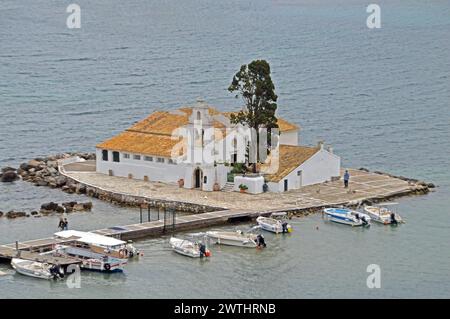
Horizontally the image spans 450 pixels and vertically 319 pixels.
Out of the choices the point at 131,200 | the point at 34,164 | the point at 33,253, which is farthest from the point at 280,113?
the point at 33,253

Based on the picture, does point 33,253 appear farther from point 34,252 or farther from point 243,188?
point 243,188

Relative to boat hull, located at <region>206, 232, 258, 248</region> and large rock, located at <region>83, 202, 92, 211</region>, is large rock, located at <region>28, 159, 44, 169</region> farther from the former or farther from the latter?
boat hull, located at <region>206, 232, 258, 248</region>

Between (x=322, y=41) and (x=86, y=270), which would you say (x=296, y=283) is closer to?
(x=86, y=270)

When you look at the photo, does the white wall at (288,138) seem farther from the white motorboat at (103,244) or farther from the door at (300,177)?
the white motorboat at (103,244)

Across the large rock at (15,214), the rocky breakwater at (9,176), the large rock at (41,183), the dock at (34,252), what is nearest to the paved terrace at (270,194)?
the large rock at (41,183)

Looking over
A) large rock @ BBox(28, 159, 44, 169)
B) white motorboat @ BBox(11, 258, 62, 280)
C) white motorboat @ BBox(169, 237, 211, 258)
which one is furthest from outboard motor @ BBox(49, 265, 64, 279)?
large rock @ BBox(28, 159, 44, 169)

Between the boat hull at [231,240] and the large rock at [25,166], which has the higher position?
the large rock at [25,166]
